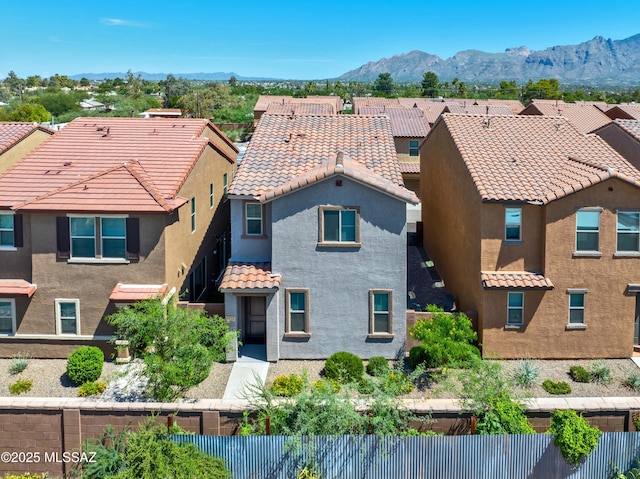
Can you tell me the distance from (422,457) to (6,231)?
16.0m

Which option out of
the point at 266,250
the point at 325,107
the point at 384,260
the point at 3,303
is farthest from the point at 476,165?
the point at 325,107

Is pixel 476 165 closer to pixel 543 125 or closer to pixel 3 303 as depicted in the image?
pixel 543 125

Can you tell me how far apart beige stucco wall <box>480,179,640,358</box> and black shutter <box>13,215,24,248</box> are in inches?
627

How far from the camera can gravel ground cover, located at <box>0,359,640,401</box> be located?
726 inches

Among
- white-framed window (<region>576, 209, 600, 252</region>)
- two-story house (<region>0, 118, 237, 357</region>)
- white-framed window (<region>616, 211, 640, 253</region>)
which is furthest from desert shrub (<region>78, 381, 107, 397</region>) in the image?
white-framed window (<region>616, 211, 640, 253</region>)

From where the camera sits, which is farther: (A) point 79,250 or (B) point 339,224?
(A) point 79,250

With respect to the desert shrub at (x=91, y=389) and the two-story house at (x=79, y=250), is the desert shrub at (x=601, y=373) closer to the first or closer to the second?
the two-story house at (x=79, y=250)

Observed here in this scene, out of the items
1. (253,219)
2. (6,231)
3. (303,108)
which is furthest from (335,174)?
(303,108)

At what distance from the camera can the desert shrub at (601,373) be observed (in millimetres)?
19141

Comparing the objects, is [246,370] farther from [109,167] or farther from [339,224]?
[109,167]

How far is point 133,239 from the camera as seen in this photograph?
2048 centimetres

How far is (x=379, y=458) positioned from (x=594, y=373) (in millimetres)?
9514

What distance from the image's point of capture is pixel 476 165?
22.2m

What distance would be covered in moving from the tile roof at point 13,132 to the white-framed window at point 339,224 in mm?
12978
